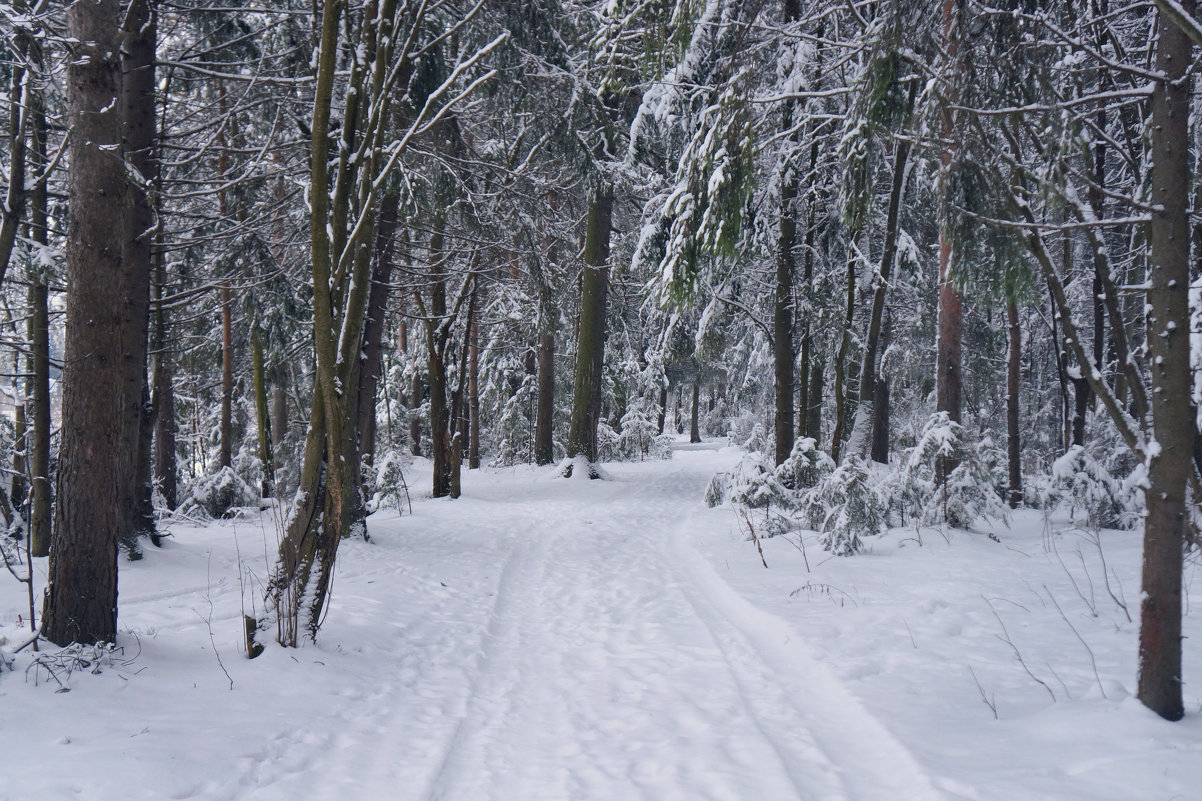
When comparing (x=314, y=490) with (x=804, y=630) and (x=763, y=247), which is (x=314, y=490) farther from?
(x=763, y=247)

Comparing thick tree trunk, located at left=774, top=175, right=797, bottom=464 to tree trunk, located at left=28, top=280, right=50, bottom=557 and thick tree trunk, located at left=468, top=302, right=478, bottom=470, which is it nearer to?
thick tree trunk, located at left=468, top=302, right=478, bottom=470

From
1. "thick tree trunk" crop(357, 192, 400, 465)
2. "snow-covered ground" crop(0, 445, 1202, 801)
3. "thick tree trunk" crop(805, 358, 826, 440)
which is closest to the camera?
"snow-covered ground" crop(0, 445, 1202, 801)

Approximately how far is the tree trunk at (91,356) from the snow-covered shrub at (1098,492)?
34.2 ft

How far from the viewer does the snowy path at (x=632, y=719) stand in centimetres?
316

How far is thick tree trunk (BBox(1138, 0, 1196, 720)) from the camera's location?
3.23 meters

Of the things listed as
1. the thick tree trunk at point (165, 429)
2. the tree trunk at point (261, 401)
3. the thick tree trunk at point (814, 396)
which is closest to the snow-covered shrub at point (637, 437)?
the thick tree trunk at point (814, 396)

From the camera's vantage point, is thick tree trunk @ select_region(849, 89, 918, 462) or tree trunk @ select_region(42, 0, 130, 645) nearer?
tree trunk @ select_region(42, 0, 130, 645)

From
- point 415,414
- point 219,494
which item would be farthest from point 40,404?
point 415,414

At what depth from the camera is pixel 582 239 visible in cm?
2062

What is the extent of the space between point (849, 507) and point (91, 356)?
711 centimetres

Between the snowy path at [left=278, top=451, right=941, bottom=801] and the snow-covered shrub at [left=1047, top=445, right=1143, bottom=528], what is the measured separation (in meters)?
5.48

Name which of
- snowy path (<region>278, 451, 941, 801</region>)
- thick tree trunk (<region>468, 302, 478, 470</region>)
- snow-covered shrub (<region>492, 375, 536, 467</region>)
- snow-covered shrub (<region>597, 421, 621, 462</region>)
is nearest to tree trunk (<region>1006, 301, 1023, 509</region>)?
snowy path (<region>278, 451, 941, 801</region>)

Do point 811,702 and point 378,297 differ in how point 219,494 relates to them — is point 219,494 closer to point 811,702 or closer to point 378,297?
point 378,297

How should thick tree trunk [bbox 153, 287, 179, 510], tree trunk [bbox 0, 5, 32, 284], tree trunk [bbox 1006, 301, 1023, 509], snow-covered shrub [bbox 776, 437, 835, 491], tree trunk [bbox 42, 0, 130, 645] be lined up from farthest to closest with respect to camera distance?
tree trunk [bbox 1006, 301, 1023, 509] → thick tree trunk [bbox 153, 287, 179, 510] → snow-covered shrub [bbox 776, 437, 835, 491] → tree trunk [bbox 0, 5, 32, 284] → tree trunk [bbox 42, 0, 130, 645]
